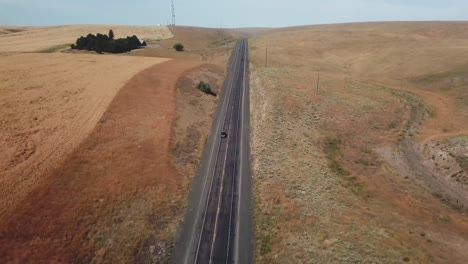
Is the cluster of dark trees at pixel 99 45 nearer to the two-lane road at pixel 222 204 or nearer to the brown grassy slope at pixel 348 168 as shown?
the brown grassy slope at pixel 348 168

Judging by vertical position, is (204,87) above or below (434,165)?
above

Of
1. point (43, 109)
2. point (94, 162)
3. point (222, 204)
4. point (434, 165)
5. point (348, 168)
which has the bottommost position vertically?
point (222, 204)

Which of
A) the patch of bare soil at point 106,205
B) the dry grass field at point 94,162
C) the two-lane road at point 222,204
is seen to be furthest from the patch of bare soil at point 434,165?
the patch of bare soil at point 106,205

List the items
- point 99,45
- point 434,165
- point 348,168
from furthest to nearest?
1. point 99,45
2. point 434,165
3. point 348,168

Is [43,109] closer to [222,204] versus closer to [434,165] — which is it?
[222,204]

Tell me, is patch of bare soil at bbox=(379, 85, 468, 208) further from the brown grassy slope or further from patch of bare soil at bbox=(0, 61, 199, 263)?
patch of bare soil at bbox=(0, 61, 199, 263)

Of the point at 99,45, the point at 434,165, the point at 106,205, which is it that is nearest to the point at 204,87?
the point at 106,205

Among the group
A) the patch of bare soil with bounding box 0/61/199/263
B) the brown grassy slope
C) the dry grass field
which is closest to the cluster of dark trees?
the dry grass field

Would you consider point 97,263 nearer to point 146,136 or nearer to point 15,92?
point 146,136
